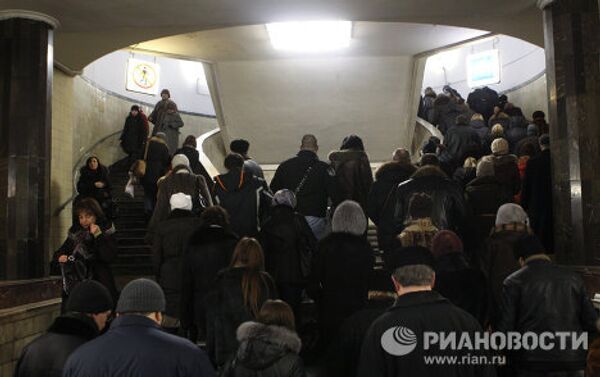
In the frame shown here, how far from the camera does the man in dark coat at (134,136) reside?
1675cm

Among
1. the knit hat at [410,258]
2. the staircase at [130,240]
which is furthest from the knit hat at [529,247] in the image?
the staircase at [130,240]

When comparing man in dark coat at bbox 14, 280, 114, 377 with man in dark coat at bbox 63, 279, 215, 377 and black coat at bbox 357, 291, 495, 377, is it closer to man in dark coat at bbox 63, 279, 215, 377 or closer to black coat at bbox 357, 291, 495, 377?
man in dark coat at bbox 63, 279, 215, 377

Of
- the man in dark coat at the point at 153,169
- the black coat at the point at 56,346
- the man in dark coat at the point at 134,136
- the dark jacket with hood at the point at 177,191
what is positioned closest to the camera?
the black coat at the point at 56,346

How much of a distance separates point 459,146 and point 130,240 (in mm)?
5396

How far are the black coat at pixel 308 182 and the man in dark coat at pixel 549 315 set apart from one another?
12.1 ft

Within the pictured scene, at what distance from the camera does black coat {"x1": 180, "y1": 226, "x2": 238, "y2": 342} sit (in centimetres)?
577

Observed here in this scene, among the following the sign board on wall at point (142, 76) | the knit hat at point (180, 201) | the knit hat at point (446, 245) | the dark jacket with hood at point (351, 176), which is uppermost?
the sign board on wall at point (142, 76)

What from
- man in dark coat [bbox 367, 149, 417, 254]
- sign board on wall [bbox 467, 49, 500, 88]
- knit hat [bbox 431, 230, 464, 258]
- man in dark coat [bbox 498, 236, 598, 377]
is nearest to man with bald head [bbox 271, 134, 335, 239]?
man in dark coat [bbox 367, 149, 417, 254]

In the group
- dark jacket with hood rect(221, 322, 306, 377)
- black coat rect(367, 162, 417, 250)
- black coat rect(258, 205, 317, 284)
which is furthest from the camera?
black coat rect(367, 162, 417, 250)

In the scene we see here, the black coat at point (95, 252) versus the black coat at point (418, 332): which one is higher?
the black coat at point (95, 252)

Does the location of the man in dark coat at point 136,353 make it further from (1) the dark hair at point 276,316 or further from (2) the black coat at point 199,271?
(2) the black coat at point 199,271

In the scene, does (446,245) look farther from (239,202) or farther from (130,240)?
(130,240)

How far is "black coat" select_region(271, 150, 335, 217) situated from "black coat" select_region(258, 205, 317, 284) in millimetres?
1265

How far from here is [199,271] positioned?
578cm
